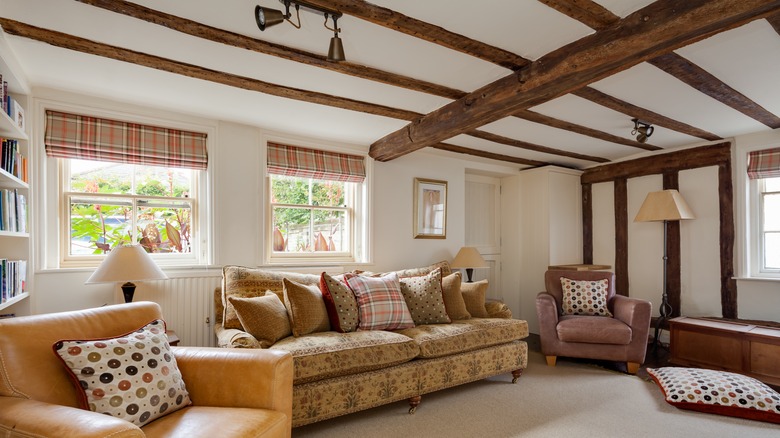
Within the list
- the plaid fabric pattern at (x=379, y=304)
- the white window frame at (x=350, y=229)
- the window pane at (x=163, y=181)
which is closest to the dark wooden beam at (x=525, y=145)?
the white window frame at (x=350, y=229)

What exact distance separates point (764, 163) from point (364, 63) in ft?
13.0

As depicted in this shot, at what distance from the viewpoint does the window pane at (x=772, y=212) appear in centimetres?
376

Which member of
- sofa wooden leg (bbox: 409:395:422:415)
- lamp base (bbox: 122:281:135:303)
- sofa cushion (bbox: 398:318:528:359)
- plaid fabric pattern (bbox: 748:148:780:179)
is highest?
plaid fabric pattern (bbox: 748:148:780:179)

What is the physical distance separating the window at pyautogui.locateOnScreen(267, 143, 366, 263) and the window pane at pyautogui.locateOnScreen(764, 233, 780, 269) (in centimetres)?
392

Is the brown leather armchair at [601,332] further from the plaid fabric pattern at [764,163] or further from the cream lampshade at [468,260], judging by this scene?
the plaid fabric pattern at [764,163]

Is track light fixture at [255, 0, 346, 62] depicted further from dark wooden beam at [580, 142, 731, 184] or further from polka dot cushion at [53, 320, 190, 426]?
dark wooden beam at [580, 142, 731, 184]

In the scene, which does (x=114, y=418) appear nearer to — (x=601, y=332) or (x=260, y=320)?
(x=260, y=320)

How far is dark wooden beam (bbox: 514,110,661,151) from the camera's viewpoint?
3.18 metres

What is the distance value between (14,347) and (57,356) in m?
0.16

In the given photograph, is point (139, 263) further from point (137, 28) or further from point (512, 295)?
point (512, 295)

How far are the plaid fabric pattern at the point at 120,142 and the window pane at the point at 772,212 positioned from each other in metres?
5.24

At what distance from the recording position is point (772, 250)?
3.78 meters

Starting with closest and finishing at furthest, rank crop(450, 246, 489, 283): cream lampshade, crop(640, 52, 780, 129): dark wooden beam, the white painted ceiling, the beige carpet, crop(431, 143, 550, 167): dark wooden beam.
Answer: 1. the white painted ceiling
2. crop(640, 52, 780, 129): dark wooden beam
3. the beige carpet
4. crop(431, 143, 550, 167): dark wooden beam
5. crop(450, 246, 489, 283): cream lampshade

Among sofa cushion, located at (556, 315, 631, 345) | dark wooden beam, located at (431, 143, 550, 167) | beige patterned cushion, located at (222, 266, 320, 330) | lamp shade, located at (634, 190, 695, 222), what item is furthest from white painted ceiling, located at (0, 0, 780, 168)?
sofa cushion, located at (556, 315, 631, 345)
